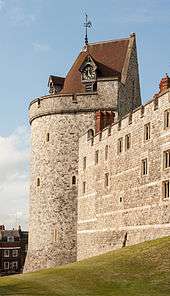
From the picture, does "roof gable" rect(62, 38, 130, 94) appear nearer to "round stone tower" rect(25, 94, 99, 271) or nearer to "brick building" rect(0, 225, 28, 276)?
"round stone tower" rect(25, 94, 99, 271)

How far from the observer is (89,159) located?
1845 inches

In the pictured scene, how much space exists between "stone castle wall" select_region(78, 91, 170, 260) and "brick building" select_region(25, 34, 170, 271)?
7cm

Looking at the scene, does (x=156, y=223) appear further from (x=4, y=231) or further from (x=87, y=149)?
(x=4, y=231)

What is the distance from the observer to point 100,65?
173ft

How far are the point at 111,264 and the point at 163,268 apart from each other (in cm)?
331

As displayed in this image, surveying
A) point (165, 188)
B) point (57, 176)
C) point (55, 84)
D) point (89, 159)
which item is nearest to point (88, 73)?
point (55, 84)

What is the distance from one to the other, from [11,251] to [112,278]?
64.5 meters

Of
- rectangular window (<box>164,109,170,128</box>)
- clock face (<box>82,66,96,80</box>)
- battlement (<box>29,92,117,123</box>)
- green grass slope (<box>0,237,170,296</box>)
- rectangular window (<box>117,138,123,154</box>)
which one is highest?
clock face (<box>82,66,96,80</box>)

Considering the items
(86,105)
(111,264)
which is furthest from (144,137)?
(86,105)

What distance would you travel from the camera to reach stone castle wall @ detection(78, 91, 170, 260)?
112 ft

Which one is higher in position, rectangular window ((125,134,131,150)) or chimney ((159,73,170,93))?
chimney ((159,73,170,93))

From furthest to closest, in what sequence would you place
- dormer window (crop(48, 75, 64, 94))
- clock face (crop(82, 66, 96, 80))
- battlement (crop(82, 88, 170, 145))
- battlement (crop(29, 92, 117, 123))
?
dormer window (crop(48, 75, 64, 94)) → clock face (crop(82, 66, 96, 80)) → battlement (crop(29, 92, 117, 123)) → battlement (crop(82, 88, 170, 145))

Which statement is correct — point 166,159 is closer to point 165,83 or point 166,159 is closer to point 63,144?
point 165,83

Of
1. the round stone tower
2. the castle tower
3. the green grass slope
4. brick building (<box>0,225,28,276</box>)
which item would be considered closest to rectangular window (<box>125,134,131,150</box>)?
the castle tower
